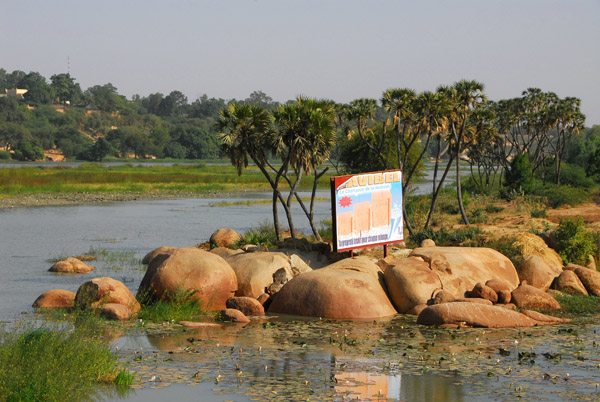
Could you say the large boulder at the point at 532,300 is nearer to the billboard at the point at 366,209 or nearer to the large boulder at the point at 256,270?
the billboard at the point at 366,209

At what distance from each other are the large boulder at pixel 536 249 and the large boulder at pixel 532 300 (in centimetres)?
358

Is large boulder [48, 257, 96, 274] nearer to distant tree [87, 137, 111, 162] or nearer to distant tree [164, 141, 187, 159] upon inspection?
distant tree [87, 137, 111, 162]

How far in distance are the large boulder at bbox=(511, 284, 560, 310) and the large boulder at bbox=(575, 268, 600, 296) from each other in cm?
311

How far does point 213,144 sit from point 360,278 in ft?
547

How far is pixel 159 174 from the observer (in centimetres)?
10462

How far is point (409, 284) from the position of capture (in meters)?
20.5

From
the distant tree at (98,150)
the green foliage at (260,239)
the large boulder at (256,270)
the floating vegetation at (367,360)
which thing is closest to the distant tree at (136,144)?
the distant tree at (98,150)

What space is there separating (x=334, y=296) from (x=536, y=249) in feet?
31.5

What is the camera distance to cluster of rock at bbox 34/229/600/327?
18.9m

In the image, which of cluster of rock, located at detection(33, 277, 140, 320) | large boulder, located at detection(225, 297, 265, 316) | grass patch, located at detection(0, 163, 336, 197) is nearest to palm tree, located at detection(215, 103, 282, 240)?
large boulder, located at detection(225, 297, 265, 316)

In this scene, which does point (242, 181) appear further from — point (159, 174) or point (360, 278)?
point (360, 278)

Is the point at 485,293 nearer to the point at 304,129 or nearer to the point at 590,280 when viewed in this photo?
the point at 590,280

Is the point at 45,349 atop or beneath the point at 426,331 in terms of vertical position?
atop

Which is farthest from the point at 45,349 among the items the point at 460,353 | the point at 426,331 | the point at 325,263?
the point at 325,263
